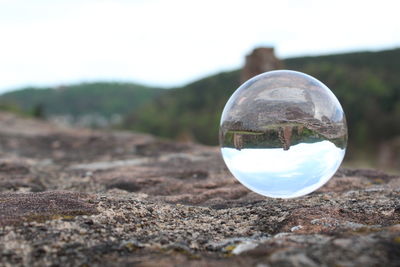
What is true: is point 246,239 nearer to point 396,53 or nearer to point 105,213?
point 105,213

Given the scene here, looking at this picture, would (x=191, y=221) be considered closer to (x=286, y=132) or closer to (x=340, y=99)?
(x=286, y=132)

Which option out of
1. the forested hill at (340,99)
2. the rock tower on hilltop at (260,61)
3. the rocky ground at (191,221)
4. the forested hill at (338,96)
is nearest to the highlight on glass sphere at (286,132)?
the rocky ground at (191,221)

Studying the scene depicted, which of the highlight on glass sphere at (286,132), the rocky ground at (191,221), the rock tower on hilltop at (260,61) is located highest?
the rock tower on hilltop at (260,61)

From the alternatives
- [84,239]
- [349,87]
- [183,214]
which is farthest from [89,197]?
[349,87]

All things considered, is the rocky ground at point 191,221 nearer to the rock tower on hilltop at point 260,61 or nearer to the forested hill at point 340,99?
the rock tower on hilltop at point 260,61

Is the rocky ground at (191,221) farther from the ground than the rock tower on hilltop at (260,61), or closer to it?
closer to it

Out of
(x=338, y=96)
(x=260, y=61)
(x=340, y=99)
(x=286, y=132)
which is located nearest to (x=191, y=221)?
(x=286, y=132)
